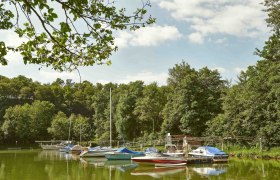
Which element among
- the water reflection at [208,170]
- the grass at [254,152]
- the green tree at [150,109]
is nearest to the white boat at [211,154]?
the grass at [254,152]

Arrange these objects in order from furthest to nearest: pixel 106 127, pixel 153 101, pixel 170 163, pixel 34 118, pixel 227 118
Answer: pixel 34 118 → pixel 106 127 → pixel 153 101 → pixel 227 118 → pixel 170 163

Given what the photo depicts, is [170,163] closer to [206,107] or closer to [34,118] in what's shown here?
[206,107]

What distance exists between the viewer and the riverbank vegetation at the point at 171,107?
3145 cm

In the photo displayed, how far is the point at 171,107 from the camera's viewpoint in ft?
151

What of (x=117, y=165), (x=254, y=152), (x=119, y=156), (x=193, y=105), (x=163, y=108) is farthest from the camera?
(x=163, y=108)

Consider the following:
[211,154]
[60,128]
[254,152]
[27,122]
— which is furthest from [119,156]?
[27,122]

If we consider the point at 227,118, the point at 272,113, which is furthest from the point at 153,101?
the point at 272,113

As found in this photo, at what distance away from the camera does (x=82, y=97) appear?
3467 inches

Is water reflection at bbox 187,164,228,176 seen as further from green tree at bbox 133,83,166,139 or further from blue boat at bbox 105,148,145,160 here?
green tree at bbox 133,83,166,139

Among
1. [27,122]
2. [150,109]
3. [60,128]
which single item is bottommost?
[60,128]

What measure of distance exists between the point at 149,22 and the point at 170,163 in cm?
2235

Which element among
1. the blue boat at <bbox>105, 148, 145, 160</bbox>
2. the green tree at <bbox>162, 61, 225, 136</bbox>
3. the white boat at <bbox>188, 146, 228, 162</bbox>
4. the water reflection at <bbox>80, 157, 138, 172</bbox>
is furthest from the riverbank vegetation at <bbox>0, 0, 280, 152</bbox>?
the blue boat at <bbox>105, 148, 145, 160</bbox>

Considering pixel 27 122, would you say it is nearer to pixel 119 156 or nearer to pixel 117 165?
pixel 119 156

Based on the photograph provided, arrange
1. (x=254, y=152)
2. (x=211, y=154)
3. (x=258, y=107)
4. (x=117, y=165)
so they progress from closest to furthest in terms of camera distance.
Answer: (x=117, y=165) < (x=211, y=154) < (x=254, y=152) < (x=258, y=107)
